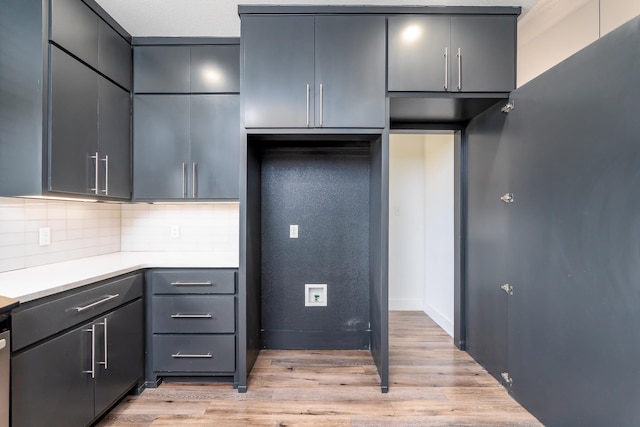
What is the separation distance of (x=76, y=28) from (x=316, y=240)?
215 cm

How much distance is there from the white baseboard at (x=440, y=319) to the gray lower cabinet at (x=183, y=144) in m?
2.40

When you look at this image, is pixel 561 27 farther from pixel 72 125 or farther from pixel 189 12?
pixel 72 125

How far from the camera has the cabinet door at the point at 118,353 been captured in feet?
5.75

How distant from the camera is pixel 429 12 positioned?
2.12 meters

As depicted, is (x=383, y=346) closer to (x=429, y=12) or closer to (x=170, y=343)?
(x=170, y=343)

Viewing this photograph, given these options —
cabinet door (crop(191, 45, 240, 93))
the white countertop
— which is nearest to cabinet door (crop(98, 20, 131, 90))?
cabinet door (crop(191, 45, 240, 93))

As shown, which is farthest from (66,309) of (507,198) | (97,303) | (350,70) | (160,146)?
(507,198)

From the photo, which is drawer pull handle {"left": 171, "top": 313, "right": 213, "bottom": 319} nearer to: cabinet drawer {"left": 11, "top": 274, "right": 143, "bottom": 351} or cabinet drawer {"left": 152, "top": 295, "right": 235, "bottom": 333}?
cabinet drawer {"left": 152, "top": 295, "right": 235, "bottom": 333}

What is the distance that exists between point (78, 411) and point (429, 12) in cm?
306

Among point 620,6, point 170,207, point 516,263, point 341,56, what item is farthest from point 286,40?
point 516,263

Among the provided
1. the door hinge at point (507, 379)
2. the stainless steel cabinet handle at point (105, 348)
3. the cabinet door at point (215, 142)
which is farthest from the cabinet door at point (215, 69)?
the door hinge at point (507, 379)

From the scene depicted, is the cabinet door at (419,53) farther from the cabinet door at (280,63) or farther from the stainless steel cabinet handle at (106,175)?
the stainless steel cabinet handle at (106,175)

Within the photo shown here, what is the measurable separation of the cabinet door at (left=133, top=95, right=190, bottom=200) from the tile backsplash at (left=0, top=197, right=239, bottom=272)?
1.10 ft

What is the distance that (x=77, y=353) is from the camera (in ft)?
5.23
